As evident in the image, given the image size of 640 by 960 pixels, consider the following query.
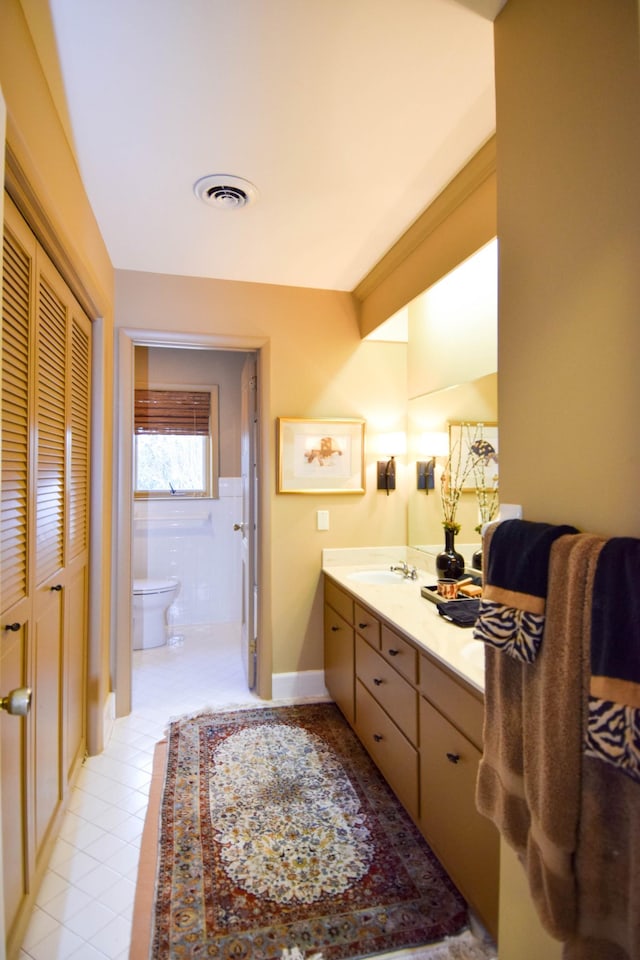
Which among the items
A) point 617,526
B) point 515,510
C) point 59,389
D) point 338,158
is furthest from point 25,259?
point 617,526

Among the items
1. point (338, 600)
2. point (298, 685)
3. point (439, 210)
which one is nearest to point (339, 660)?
point (338, 600)

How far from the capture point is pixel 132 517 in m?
2.69

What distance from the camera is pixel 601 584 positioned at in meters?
0.74

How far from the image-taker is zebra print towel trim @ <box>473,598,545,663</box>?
34.3 inches

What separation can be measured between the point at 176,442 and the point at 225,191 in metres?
2.72

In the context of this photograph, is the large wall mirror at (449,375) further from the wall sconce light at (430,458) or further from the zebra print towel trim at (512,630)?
the zebra print towel trim at (512,630)

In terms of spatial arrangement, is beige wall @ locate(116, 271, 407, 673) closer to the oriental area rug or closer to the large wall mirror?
the large wall mirror

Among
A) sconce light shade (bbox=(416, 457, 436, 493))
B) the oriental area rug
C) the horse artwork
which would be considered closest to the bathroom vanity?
the oriental area rug

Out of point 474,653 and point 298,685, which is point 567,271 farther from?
point 298,685

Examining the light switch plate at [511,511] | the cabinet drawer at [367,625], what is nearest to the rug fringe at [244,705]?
the cabinet drawer at [367,625]

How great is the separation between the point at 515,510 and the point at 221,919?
1486 mm

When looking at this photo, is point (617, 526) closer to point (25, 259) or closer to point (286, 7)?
point (286, 7)

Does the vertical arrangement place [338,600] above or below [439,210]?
below

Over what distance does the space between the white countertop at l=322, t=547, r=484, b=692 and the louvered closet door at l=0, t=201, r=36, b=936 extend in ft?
3.92
